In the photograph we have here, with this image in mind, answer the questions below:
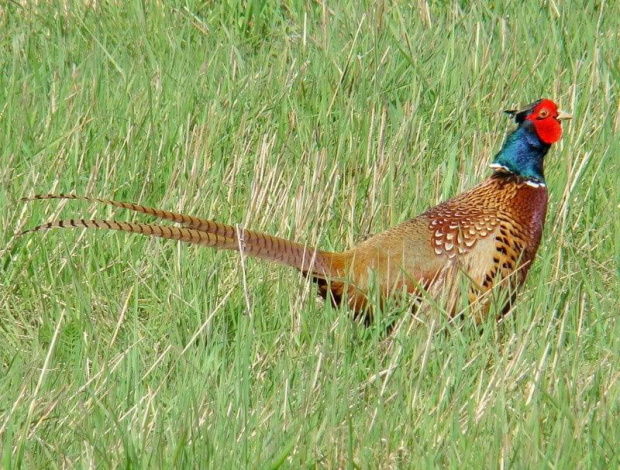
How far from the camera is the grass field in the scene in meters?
A: 2.64

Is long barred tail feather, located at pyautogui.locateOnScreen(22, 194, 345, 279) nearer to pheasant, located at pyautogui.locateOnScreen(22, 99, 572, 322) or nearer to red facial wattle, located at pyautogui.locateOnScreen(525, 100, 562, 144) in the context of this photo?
pheasant, located at pyautogui.locateOnScreen(22, 99, 572, 322)

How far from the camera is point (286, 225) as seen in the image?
3.99 metres

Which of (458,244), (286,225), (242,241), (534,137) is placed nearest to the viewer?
(242,241)

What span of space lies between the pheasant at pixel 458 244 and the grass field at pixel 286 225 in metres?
0.11

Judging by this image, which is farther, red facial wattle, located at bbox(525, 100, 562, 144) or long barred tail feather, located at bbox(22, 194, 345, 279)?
red facial wattle, located at bbox(525, 100, 562, 144)

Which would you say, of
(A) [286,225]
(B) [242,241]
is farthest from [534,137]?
(B) [242,241]

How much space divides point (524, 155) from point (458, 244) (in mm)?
469

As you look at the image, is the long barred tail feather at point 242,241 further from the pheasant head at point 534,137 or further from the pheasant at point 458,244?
the pheasant head at point 534,137

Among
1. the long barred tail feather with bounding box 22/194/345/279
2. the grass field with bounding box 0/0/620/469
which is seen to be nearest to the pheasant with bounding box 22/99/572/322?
the long barred tail feather with bounding box 22/194/345/279

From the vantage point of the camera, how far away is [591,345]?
3.31 meters

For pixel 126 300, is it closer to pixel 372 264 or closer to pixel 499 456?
pixel 372 264

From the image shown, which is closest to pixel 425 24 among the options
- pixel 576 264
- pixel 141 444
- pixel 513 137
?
pixel 513 137

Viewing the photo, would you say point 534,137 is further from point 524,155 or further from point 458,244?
point 458,244

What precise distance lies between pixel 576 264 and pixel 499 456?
4.83 ft
